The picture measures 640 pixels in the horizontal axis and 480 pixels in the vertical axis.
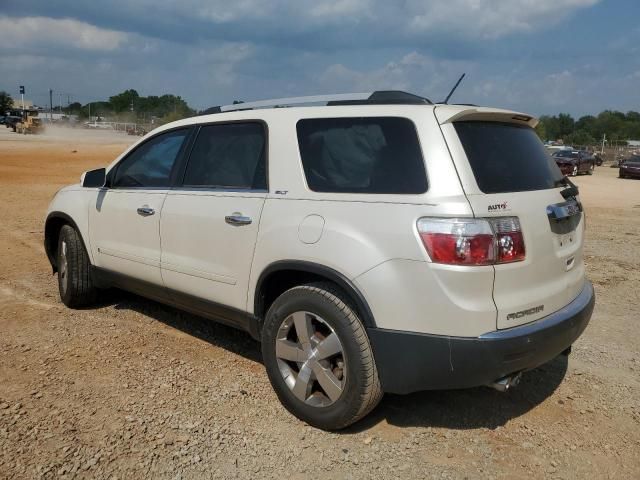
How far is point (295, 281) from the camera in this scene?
3.62m

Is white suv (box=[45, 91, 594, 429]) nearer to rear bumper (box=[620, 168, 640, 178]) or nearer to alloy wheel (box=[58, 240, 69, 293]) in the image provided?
alloy wheel (box=[58, 240, 69, 293])

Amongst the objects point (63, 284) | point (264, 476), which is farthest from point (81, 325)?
point (264, 476)

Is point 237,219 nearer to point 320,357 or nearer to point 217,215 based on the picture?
point 217,215

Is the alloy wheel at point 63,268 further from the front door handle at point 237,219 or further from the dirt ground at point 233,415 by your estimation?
the front door handle at point 237,219

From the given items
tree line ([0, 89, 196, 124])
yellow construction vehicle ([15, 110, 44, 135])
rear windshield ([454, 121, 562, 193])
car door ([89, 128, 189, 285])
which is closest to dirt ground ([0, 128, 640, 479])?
car door ([89, 128, 189, 285])

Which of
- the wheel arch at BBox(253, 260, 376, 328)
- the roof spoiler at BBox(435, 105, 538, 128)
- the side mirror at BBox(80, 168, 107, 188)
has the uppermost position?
the roof spoiler at BBox(435, 105, 538, 128)

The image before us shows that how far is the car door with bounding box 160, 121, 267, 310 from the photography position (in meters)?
3.72

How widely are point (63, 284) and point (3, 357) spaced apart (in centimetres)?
126

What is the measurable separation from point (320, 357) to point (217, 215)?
1.20 meters

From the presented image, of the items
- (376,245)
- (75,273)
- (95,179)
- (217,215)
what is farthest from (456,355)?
(75,273)

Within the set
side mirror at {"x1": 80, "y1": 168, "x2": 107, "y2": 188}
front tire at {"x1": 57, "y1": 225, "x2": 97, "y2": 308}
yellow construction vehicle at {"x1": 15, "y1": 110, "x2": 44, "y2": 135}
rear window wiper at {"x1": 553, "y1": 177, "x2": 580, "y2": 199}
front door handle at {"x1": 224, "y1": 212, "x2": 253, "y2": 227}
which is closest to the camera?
rear window wiper at {"x1": 553, "y1": 177, "x2": 580, "y2": 199}

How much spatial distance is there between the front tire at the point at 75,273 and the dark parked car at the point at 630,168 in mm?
34055

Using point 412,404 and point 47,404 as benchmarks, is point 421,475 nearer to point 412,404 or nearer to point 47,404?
point 412,404

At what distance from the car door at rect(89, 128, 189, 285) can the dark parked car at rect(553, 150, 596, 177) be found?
31.2 m
